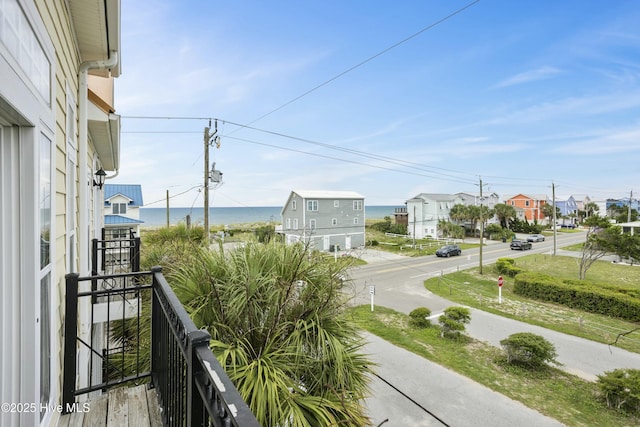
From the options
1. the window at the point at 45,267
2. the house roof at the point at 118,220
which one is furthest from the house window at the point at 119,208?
the window at the point at 45,267

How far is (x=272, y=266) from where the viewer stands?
3639 millimetres

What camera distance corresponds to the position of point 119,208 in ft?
68.0

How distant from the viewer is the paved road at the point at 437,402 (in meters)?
5.62

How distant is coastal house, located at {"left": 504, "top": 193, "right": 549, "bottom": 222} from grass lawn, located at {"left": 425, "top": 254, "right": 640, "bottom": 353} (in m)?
32.5

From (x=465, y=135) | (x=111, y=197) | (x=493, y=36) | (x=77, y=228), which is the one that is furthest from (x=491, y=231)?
(x=77, y=228)

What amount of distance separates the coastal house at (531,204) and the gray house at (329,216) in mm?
37649

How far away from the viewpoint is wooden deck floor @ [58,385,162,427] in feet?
6.82

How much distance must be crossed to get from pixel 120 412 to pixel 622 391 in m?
8.78

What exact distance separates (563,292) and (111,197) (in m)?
25.8

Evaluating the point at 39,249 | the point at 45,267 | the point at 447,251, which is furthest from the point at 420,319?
the point at 447,251

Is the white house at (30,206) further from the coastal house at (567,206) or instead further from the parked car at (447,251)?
the coastal house at (567,206)

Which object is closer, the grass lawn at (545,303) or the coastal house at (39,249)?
the coastal house at (39,249)

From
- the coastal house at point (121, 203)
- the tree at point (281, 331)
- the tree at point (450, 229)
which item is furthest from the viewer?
the tree at point (450, 229)

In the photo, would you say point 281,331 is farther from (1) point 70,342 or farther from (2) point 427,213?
(2) point 427,213
